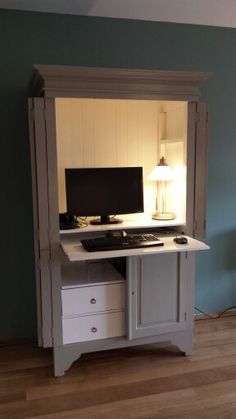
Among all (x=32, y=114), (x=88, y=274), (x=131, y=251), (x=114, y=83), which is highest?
(x=114, y=83)

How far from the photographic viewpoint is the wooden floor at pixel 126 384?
81.1 inches

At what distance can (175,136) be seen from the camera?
9.08 feet

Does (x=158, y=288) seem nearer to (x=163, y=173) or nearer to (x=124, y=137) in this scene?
(x=163, y=173)

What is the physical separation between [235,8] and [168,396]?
2648mm

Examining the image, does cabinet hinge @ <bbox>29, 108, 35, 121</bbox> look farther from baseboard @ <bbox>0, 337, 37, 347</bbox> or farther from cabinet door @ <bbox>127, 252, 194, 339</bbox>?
baseboard @ <bbox>0, 337, 37, 347</bbox>

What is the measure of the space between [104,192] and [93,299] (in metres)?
0.74

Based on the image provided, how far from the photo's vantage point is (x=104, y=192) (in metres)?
2.61

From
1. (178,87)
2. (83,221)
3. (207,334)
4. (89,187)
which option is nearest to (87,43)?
(178,87)

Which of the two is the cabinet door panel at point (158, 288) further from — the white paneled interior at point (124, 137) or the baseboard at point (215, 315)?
the baseboard at point (215, 315)

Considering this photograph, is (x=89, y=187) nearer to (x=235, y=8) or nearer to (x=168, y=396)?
(x=168, y=396)

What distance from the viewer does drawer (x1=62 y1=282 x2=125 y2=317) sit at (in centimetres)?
238

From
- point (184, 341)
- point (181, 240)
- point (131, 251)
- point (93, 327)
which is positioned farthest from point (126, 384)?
point (181, 240)

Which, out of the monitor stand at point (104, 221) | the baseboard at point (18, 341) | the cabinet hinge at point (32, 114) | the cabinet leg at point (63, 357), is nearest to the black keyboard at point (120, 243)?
the monitor stand at point (104, 221)

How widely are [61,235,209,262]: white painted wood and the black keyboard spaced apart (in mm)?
32
